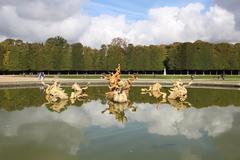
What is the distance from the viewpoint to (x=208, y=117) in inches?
644

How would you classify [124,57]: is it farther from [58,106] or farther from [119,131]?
[119,131]

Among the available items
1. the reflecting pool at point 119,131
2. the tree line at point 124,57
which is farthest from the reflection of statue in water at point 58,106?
the tree line at point 124,57

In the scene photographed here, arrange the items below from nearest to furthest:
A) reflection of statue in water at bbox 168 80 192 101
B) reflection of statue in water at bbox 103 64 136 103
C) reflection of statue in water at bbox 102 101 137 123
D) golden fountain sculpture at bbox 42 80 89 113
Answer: reflection of statue in water at bbox 102 101 137 123, golden fountain sculpture at bbox 42 80 89 113, reflection of statue in water at bbox 103 64 136 103, reflection of statue in water at bbox 168 80 192 101

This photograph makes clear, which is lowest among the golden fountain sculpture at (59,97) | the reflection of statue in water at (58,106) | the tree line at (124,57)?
the reflection of statue in water at (58,106)

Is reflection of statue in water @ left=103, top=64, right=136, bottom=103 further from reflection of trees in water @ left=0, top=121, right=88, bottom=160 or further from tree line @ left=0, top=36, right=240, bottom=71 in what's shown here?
tree line @ left=0, top=36, right=240, bottom=71

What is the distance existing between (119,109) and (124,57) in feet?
116

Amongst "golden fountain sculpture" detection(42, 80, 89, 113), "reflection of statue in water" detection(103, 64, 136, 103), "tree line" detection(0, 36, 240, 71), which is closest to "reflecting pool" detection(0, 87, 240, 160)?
"golden fountain sculpture" detection(42, 80, 89, 113)

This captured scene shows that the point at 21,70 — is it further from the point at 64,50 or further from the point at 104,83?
the point at 104,83

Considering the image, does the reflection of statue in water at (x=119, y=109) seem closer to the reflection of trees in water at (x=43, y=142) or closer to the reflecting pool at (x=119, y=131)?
the reflecting pool at (x=119, y=131)

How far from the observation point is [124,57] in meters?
53.8

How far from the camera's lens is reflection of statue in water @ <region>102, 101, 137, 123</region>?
15.9 metres

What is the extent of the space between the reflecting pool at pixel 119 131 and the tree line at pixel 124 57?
98.7 feet

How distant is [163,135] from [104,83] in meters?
24.7

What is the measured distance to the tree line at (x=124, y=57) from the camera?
50.6m
